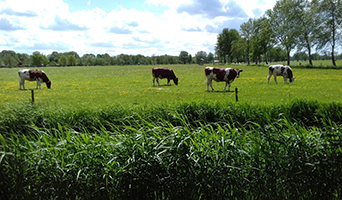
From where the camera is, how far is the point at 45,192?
4.21 metres

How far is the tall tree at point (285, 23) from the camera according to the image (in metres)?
58.6

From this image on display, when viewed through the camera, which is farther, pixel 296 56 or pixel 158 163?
pixel 296 56

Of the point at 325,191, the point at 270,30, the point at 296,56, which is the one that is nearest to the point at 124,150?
the point at 325,191

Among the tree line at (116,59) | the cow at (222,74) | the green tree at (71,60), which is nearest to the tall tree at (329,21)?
the cow at (222,74)

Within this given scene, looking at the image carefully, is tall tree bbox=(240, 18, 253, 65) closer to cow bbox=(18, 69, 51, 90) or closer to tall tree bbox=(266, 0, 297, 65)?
tall tree bbox=(266, 0, 297, 65)

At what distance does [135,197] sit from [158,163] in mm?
601

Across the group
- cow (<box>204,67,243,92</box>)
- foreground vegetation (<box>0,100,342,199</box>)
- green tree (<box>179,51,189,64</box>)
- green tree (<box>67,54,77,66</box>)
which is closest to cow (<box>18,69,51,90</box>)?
cow (<box>204,67,243,92</box>)

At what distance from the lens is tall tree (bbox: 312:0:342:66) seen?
51344 mm

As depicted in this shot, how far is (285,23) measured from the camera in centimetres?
6238

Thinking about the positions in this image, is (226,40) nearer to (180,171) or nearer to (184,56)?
(184,56)

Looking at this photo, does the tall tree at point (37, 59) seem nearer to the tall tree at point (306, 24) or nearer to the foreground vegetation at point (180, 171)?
the tall tree at point (306, 24)

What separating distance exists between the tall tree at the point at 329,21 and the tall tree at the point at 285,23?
18.4ft

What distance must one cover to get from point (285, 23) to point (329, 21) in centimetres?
1156

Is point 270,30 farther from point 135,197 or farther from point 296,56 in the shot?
point 135,197
